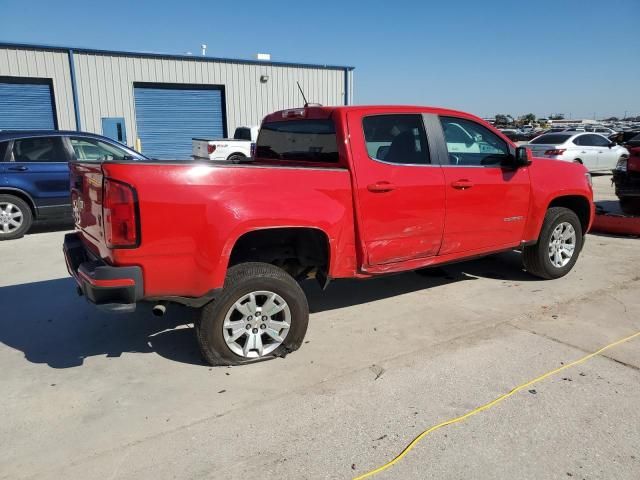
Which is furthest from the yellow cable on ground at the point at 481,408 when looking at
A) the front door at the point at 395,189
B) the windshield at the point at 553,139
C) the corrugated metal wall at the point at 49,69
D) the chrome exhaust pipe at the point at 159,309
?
the corrugated metal wall at the point at 49,69

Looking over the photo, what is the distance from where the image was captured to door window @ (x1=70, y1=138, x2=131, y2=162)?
28.0ft

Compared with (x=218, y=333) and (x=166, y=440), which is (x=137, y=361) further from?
(x=166, y=440)

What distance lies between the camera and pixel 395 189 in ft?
13.4

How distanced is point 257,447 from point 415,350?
5.32 ft

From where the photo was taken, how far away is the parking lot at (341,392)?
103 inches

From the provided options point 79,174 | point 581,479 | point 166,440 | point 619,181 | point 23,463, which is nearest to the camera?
point 581,479

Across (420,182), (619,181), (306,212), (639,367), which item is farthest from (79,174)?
(619,181)

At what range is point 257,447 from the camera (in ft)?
8.94

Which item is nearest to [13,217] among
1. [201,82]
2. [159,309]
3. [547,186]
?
[159,309]

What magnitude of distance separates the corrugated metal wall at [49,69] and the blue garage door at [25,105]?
0.34 metres

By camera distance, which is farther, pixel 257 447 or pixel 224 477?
pixel 257 447

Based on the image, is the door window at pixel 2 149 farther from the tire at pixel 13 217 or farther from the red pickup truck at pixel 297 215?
the red pickup truck at pixel 297 215

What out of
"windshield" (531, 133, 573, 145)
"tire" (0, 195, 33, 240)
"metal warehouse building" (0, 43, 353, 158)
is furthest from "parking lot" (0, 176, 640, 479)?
"metal warehouse building" (0, 43, 353, 158)

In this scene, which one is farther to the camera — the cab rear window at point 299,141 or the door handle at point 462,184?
the door handle at point 462,184
